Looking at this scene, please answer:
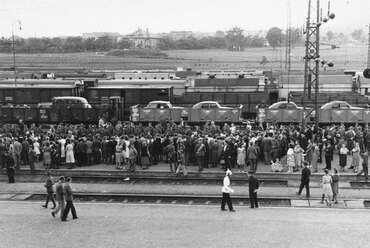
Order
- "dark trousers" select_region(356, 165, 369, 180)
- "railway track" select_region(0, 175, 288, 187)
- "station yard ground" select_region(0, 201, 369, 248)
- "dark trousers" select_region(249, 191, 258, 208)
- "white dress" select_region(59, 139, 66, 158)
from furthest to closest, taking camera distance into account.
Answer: "white dress" select_region(59, 139, 66, 158)
"railway track" select_region(0, 175, 288, 187)
"dark trousers" select_region(356, 165, 369, 180)
"dark trousers" select_region(249, 191, 258, 208)
"station yard ground" select_region(0, 201, 369, 248)

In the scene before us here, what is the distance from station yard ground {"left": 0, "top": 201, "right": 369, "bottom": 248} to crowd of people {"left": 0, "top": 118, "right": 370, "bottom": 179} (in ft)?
15.8

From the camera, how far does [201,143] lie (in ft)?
79.1

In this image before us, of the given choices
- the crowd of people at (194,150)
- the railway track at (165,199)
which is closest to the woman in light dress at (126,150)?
the crowd of people at (194,150)

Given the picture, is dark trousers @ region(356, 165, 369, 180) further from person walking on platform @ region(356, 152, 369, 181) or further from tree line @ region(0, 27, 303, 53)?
tree line @ region(0, 27, 303, 53)

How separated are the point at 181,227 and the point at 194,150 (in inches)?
332

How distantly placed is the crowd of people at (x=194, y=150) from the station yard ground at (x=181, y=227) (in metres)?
4.80

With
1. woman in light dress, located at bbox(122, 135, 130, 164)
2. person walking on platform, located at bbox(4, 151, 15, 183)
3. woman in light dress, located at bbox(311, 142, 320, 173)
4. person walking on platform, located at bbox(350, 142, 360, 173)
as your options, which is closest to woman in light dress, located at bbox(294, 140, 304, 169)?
woman in light dress, located at bbox(311, 142, 320, 173)

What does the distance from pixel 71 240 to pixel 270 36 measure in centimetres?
17260

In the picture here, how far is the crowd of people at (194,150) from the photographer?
78.1 ft

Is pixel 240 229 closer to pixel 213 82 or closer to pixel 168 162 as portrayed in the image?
pixel 168 162

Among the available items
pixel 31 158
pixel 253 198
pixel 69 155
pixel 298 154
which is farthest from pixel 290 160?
pixel 31 158

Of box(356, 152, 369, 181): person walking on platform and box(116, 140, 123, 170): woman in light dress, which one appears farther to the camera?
box(116, 140, 123, 170): woman in light dress

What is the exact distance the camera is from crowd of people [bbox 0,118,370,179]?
78.1 feet

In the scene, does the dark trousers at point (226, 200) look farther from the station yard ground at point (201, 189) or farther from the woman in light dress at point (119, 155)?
the woman in light dress at point (119, 155)
